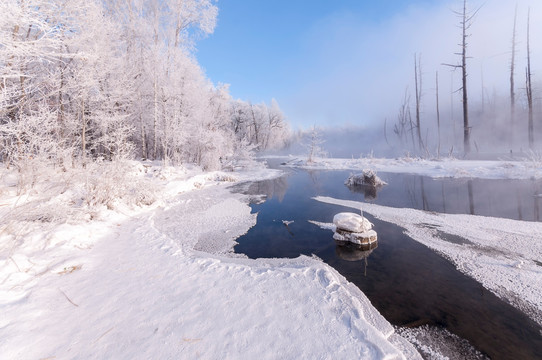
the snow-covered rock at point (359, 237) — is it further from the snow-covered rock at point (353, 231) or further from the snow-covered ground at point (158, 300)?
the snow-covered ground at point (158, 300)

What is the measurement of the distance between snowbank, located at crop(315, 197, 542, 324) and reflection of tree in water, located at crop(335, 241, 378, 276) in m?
1.37

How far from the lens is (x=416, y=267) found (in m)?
4.11

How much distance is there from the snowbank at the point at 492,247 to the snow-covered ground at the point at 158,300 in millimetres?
2257

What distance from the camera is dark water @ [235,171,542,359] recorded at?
2.62 metres

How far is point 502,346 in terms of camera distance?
94.6 inches

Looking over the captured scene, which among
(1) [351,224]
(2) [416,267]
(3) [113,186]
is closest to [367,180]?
(1) [351,224]

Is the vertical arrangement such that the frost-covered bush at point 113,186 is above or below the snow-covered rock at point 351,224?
above

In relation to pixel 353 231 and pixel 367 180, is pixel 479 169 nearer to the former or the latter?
pixel 367 180

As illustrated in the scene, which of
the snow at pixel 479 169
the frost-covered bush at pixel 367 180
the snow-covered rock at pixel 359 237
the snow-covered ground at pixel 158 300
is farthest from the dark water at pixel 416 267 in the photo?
the snow at pixel 479 169

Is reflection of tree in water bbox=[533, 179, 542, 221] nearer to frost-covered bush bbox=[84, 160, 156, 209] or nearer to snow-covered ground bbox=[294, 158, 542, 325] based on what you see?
snow-covered ground bbox=[294, 158, 542, 325]

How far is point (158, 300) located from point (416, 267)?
170 inches

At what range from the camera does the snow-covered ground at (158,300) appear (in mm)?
2064

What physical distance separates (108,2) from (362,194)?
68.3 ft

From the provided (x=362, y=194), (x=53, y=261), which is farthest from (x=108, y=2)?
(x=362, y=194)
